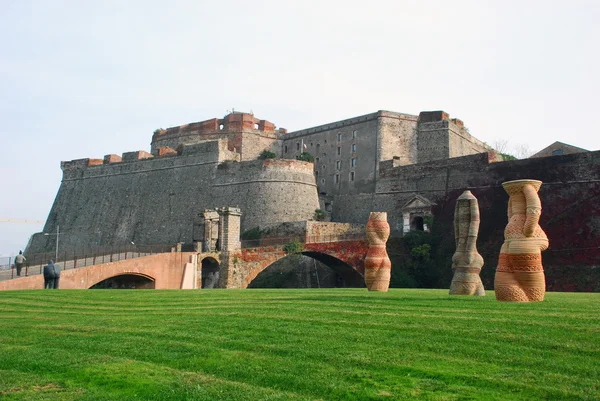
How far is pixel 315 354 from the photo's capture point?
8008 mm

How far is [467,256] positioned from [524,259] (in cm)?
350

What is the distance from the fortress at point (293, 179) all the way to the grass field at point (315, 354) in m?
28.8

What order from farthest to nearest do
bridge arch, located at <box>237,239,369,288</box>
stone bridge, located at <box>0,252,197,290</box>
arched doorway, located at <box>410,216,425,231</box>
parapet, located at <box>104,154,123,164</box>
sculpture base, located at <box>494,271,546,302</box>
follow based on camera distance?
parapet, located at <box>104,154,123,164</box>
arched doorway, located at <box>410,216,425,231</box>
bridge arch, located at <box>237,239,369,288</box>
stone bridge, located at <box>0,252,197,290</box>
sculpture base, located at <box>494,271,546,302</box>

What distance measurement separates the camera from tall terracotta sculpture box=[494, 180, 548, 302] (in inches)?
502

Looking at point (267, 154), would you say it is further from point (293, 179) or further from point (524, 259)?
point (524, 259)

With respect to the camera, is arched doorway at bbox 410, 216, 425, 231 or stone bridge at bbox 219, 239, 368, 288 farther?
arched doorway at bbox 410, 216, 425, 231

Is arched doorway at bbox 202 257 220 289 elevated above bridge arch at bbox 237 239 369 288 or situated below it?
below

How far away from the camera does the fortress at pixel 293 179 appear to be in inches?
1630

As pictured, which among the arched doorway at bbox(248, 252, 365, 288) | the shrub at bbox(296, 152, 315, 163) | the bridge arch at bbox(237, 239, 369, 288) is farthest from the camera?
the shrub at bbox(296, 152, 315, 163)

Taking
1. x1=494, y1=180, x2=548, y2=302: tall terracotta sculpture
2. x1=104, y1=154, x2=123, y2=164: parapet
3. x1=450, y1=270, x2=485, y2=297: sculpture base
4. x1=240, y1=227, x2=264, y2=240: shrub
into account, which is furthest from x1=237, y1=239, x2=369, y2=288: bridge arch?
x1=104, y1=154, x2=123, y2=164: parapet

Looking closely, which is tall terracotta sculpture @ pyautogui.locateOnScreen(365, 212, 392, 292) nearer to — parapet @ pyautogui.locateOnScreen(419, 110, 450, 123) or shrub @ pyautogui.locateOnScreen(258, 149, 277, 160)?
parapet @ pyautogui.locateOnScreen(419, 110, 450, 123)

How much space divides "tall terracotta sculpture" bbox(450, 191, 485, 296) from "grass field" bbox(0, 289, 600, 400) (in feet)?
14.0

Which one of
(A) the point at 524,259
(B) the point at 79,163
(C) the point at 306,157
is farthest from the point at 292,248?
(B) the point at 79,163

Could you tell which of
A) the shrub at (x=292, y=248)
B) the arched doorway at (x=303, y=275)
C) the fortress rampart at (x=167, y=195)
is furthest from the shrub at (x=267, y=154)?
the shrub at (x=292, y=248)
